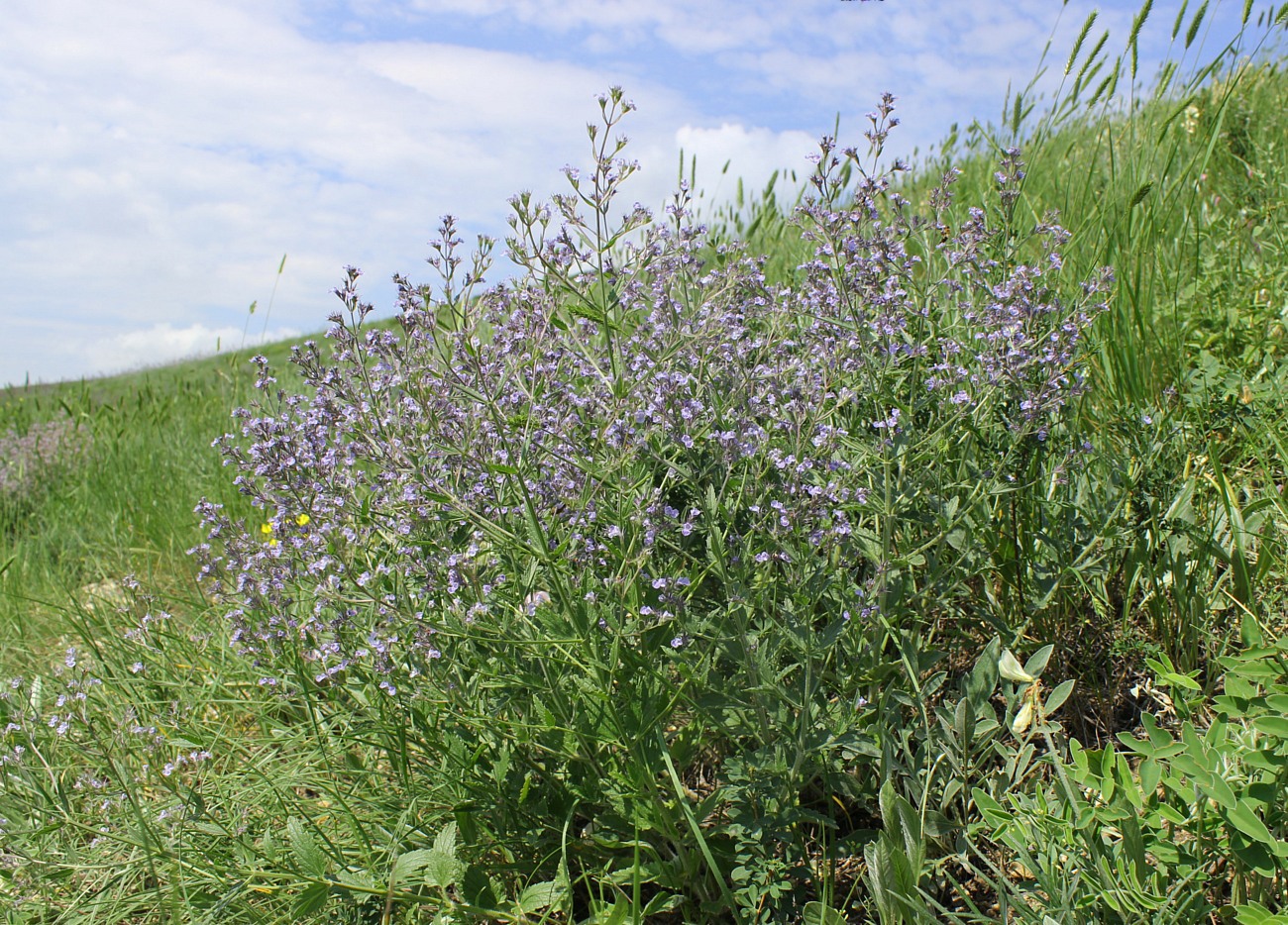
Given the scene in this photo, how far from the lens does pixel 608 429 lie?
79.0 inches

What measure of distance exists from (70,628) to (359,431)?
8.66 ft

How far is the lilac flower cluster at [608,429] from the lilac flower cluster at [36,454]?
580cm

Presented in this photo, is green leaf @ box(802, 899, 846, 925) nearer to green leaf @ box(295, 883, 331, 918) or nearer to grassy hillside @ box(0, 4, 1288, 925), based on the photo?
grassy hillside @ box(0, 4, 1288, 925)

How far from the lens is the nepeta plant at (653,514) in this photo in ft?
6.54

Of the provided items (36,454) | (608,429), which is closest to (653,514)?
(608,429)

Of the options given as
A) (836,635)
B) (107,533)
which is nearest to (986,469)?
(836,635)

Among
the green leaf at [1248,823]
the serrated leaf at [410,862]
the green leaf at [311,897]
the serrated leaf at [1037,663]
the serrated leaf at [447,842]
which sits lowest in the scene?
the green leaf at [311,897]

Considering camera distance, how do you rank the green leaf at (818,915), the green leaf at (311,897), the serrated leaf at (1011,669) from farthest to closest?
the serrated leaf at (1011,669)
the green leaf at (311,897)
the green leaf at (818,915)

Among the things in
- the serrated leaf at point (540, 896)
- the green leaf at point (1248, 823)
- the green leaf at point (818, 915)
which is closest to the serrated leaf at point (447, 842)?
the serrated leaf at point (540, 896)

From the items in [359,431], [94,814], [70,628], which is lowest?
[94,814]

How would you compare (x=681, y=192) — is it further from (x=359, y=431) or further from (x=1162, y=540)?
(x=1162, y=540)

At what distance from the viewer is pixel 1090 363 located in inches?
139

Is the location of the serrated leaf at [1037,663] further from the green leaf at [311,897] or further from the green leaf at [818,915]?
the green leaf at [311,897]

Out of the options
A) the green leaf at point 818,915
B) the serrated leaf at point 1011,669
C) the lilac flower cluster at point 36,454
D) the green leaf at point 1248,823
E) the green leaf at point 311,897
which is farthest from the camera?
the lilac flower cluster at point 36,454
